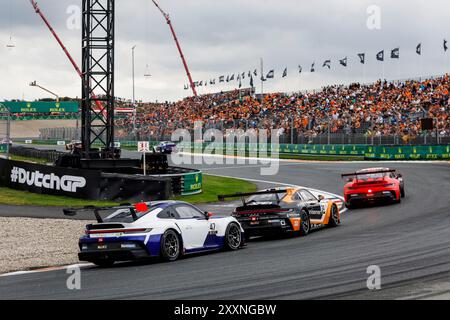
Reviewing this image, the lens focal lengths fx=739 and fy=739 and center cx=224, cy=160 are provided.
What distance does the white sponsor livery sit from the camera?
24.9 meters

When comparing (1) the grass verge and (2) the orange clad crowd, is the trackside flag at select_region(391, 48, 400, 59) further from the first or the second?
(1) the grass verge

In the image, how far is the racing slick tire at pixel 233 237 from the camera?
592 inches

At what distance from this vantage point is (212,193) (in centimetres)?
3125

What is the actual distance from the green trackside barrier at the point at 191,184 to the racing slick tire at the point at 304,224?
454 inches

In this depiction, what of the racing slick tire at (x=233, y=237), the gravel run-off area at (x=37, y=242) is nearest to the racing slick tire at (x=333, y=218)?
the racing slick tire at (x=233, y=237)

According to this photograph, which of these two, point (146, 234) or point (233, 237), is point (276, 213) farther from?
point (146, 234)

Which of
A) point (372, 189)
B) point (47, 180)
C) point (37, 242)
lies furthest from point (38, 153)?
point (37, 242)

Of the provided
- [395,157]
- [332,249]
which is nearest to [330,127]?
[395,157]

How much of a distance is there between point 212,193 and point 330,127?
1025 inches

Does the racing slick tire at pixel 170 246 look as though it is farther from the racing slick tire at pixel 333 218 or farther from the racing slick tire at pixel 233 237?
the racing slick tire at pixel 333 218

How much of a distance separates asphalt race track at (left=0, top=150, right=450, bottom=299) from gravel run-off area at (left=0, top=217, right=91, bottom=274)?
1360mm

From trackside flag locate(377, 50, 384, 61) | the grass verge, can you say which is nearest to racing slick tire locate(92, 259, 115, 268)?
the grass verge

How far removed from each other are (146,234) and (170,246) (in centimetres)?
70
